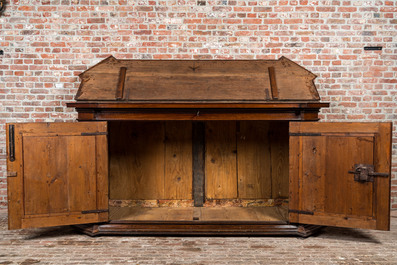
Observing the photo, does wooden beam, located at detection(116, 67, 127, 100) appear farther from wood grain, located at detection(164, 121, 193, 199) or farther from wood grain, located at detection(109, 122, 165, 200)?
wood grain, located at detection(164, 121, 193, 199)

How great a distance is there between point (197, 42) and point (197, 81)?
83 cm

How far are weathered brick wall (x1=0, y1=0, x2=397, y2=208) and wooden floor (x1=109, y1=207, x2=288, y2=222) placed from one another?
52.6 inches

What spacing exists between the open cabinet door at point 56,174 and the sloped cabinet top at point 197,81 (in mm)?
416

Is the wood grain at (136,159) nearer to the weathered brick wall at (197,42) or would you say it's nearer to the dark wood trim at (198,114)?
the weathered brick wall at (197,42)

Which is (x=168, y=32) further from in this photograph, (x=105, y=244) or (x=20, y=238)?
(x=20, y=238)

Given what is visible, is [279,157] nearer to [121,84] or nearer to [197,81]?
[197,81]

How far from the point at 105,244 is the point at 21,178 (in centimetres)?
99

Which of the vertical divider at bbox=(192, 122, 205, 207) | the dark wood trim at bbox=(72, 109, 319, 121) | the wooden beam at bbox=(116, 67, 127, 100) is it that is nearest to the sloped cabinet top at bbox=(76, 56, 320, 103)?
the wooden beam at bbox=(116, 67, 127, 100)

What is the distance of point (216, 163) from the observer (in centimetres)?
391

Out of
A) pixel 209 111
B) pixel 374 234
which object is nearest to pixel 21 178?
pixel 209 111

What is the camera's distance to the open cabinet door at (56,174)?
2.96m

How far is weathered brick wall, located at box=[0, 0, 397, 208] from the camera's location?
391cm

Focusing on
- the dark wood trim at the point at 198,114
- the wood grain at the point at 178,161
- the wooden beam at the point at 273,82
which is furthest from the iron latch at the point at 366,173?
the wood grain at the point at 178,161

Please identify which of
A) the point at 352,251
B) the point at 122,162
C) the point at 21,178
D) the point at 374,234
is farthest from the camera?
the point at 122,162
